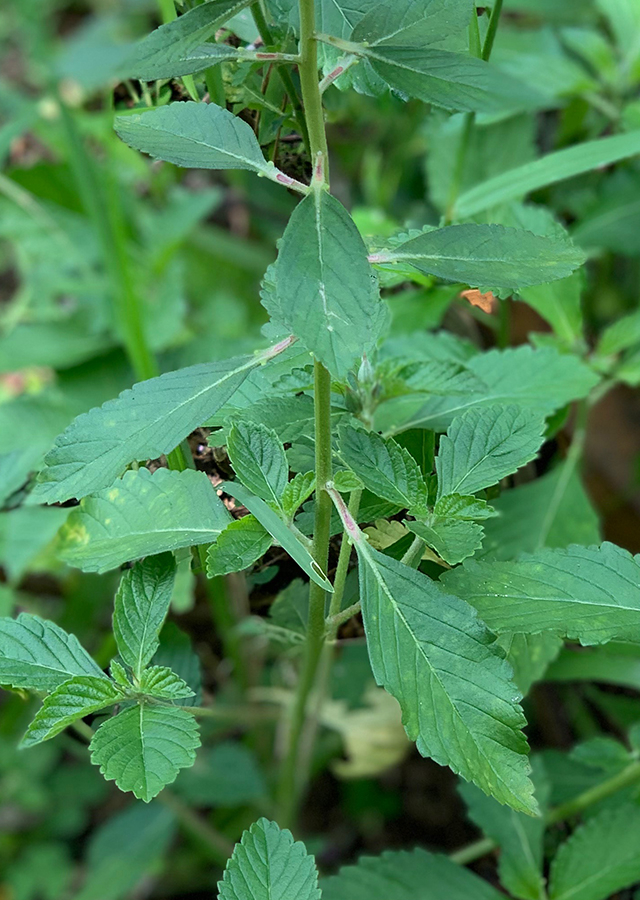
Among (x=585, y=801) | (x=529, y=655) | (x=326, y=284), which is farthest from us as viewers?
(x=585, y=801)

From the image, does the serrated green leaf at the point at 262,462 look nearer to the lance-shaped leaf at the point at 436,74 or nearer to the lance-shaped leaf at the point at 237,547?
the lance-shaped leaf at the point at 237,547

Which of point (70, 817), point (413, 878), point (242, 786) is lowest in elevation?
point (70, 817)

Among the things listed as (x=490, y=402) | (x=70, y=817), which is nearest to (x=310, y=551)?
(x=490, y=402)

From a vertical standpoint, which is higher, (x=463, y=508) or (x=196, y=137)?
(x=196, y=137)

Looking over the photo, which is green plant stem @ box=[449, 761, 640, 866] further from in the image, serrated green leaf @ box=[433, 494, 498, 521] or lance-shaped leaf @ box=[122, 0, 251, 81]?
lance-shaped leaf @ box=[122, 0, 251, 81]

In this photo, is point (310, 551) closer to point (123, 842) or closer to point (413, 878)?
point (413, 878)

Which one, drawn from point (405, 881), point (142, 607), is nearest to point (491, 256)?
point (142, 607)

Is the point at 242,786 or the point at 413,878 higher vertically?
the point at 413,878

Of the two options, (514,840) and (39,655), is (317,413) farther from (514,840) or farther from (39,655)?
(514,840)
